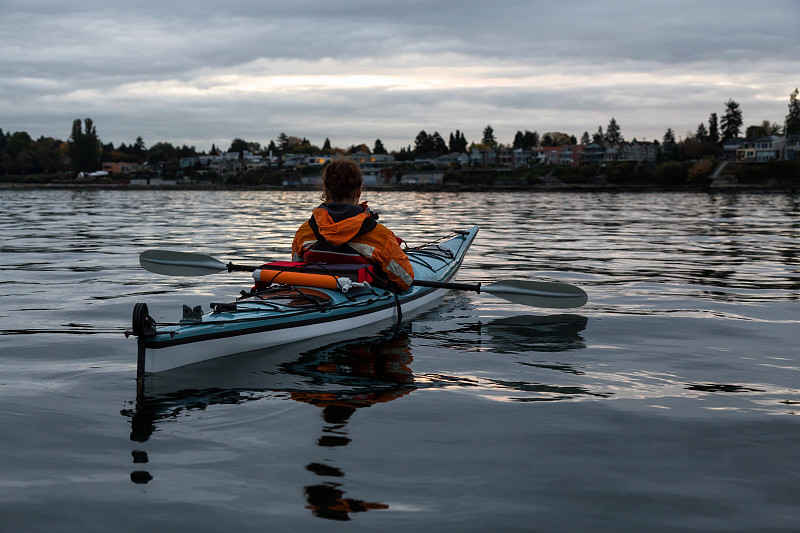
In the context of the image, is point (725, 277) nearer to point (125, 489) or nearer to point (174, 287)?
point (174, 287)

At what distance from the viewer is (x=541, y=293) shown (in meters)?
8.52

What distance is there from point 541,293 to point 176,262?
462 centimetres

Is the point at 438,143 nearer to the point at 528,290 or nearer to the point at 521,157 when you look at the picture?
the point at 521,157

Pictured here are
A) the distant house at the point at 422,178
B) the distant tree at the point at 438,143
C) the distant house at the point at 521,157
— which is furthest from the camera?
the distant tree at the point at 438,143

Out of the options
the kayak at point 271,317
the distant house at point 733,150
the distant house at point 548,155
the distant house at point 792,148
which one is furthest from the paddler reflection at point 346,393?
the distant house at point 548,155

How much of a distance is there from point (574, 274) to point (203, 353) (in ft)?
29.6

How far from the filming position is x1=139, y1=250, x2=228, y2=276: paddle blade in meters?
8.99

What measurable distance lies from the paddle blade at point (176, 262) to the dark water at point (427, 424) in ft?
1.95

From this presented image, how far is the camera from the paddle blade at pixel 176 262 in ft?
29.5

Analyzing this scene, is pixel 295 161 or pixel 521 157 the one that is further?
pixel 295 161

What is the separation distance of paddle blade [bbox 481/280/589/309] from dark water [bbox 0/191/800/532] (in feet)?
1.10

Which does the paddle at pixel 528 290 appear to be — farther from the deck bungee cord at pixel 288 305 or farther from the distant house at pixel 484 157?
the distant house at pixel 484 157

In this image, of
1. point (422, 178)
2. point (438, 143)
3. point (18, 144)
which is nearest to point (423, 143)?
point (438, 143)

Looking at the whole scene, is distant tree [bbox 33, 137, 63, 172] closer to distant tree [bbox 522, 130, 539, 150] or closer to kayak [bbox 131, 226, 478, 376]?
distant tree [bbox 522, 130, 539, 150]
